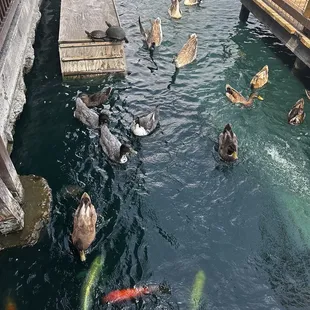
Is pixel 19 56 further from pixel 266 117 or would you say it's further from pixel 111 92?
pixel 266 117

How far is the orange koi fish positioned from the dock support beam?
1472 cm

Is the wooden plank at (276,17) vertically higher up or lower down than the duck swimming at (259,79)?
higher up

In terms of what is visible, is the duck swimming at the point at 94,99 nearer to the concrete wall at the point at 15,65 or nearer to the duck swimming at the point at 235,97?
the concrete wall at the point at 15,65

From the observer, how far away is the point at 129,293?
22.4 feet

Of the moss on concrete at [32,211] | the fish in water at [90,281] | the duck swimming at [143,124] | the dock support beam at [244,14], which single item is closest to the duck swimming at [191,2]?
the dock support beam at [244,14]

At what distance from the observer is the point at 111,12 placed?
47.2 feet

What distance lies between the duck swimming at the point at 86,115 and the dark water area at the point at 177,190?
28 cm

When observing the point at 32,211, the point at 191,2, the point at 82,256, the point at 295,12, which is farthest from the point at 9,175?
the point at 191,2

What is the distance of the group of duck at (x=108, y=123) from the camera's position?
24.1ft

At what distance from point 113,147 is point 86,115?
5.93ft

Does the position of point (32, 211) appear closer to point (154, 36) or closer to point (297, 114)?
point (297, 114)

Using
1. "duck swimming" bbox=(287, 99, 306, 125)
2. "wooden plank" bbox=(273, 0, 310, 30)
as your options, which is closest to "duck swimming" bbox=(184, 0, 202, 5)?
"wooden plank" bbox=(273, 0, 310, 30)

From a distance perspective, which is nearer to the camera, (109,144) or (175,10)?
(109,144)

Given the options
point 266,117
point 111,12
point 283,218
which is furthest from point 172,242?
point 111,12
